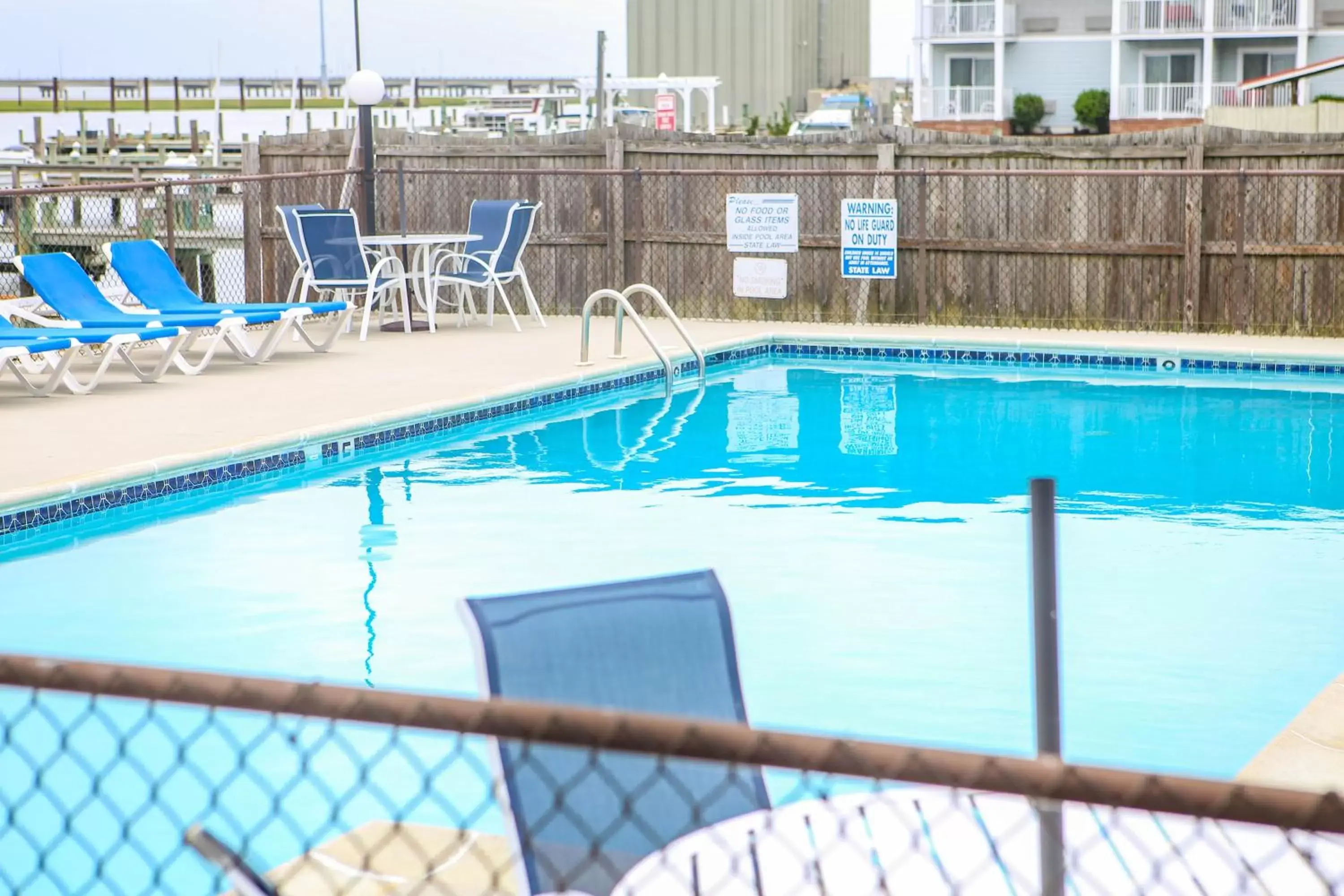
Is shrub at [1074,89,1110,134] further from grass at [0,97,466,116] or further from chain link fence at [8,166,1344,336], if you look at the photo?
grass at [0,97,466,116]

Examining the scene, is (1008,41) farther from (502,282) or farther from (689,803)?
(689,803)

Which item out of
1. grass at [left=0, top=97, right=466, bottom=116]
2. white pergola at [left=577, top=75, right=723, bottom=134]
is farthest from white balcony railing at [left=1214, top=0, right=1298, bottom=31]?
grass at [left=0, top=97, right=466, bottom=116]

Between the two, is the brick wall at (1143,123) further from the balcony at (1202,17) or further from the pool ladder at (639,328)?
the pool ladder at (639,328)

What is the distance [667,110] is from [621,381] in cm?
3190

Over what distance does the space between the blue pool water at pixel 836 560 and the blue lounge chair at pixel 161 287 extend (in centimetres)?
201

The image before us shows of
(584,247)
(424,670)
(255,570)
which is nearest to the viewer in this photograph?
(424,670)

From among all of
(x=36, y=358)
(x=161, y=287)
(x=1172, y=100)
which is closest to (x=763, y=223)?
(x=161, y=287)

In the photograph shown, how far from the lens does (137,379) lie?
10.4 m

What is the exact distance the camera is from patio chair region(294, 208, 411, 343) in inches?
478

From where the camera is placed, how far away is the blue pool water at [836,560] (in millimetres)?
5023

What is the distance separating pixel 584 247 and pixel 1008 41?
31766 millimetres

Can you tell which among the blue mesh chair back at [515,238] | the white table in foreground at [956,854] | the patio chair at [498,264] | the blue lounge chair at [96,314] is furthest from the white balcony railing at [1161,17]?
the white table in foreground at [956,854]

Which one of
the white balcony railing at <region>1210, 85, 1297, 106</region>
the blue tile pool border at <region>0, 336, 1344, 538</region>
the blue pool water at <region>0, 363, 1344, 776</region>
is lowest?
the blue pool water at <region>0, 363, 1344, 776</region>

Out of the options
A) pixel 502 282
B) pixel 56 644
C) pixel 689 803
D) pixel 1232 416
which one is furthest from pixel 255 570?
pixel 502 282
